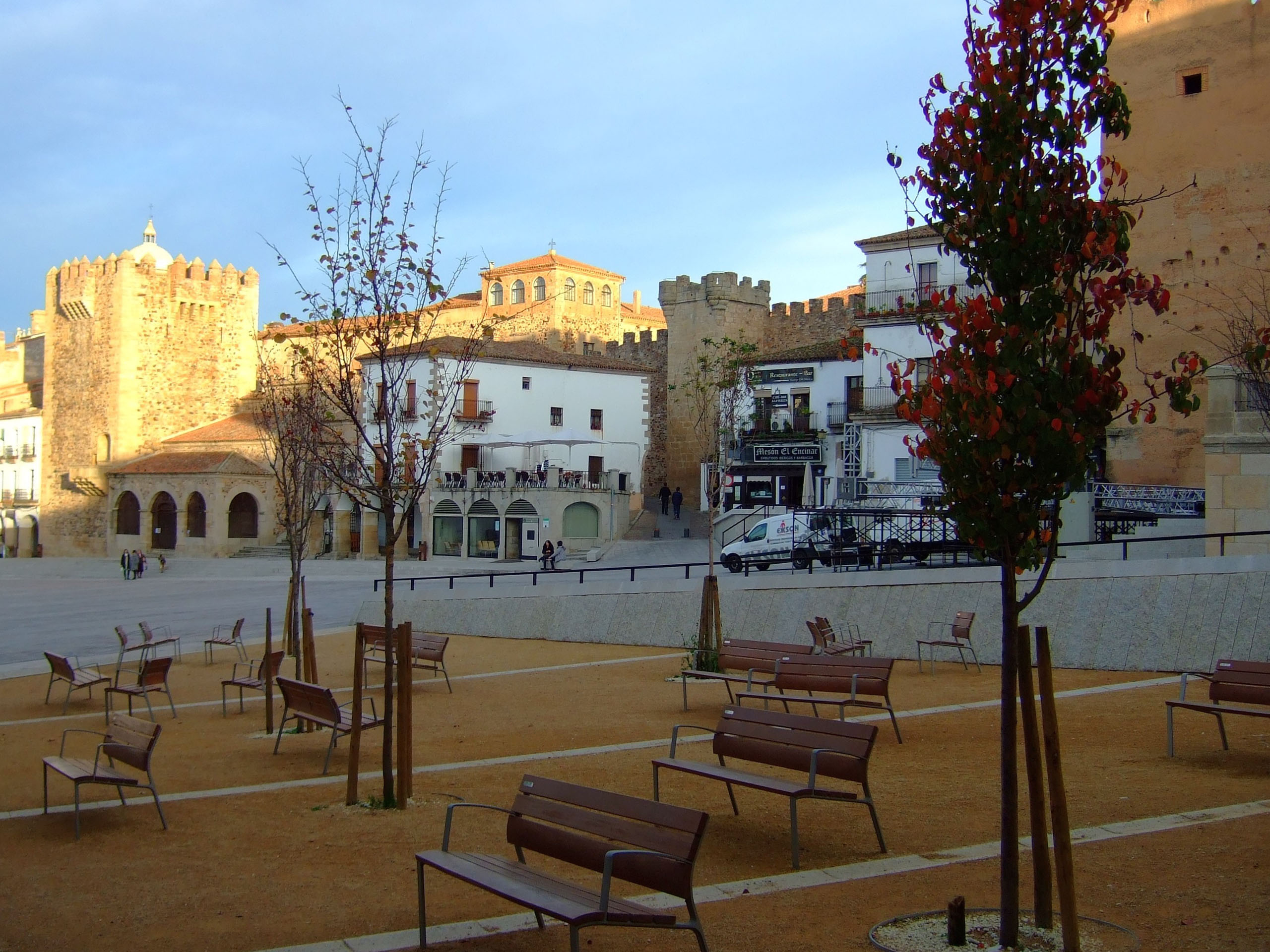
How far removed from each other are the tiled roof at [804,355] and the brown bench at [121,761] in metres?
31.0

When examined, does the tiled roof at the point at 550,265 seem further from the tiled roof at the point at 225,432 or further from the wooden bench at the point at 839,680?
the wooden bench at the point at 839,680

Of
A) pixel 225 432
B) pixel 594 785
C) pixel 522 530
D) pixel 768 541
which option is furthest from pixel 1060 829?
pixel 225 432

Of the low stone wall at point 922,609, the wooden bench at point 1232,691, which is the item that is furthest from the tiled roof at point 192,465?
the wooden bench at point 1232,691

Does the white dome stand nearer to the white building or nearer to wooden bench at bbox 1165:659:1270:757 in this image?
the white building

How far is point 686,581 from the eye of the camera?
55.9ft

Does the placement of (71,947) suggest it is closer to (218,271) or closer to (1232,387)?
(1232,387)

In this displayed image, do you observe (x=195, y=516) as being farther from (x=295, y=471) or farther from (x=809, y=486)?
(x=295, y=471)

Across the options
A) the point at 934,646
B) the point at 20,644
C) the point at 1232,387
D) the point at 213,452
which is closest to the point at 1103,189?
the point at 934,646

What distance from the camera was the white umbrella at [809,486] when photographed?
125ft

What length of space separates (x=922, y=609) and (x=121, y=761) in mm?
9689

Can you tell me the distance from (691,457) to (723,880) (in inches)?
1672

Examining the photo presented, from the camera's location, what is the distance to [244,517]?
50312 mm

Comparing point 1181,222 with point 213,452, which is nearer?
point 1181,222

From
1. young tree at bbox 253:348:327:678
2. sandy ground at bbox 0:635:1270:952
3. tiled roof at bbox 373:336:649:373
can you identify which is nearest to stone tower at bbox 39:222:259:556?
tiled roof at bbox 373:336:649:373
